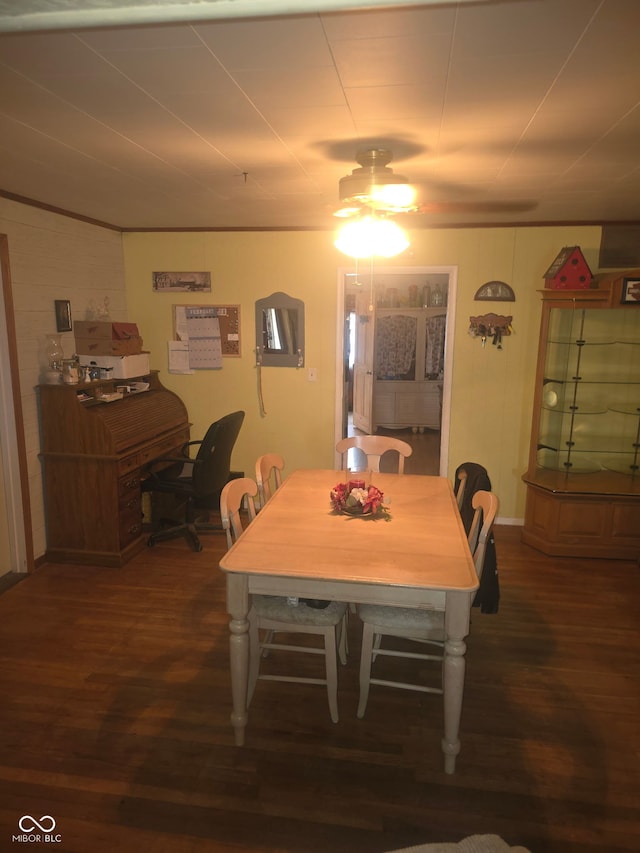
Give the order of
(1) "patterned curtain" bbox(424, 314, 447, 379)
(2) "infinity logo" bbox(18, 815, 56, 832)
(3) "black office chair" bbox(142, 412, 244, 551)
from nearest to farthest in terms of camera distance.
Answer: (2) "infinity logo" bbox(18, 815, 56, 832)
(3) "black office chair" bbox(142, 412, 244, 551)
(1) "patterned curtain" bbox(424, 314, 447, 379)

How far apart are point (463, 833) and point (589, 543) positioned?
2.54m

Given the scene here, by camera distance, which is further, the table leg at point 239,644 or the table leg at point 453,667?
the table leg at point 239,644

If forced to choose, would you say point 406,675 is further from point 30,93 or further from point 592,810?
point 30,93

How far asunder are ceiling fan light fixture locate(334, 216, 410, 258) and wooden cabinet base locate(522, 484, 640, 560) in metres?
2.31

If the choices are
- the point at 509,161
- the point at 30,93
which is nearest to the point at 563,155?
the point at 509,161

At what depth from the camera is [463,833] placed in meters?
1.78

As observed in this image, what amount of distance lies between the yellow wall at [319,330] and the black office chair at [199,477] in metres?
0.70

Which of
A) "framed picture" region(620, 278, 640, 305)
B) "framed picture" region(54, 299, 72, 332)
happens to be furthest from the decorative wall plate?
"framed picture" region(54, 299, 72, 332)

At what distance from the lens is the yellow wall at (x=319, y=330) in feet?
13.7

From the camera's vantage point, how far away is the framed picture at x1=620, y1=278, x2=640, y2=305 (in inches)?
145

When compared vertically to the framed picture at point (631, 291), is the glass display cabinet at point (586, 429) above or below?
below

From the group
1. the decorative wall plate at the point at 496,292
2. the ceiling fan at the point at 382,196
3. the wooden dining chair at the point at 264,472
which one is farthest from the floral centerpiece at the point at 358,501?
the decorative wall plate at the point at 496,292

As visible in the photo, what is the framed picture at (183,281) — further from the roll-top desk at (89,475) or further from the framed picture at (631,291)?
the framed picture at (631,291)

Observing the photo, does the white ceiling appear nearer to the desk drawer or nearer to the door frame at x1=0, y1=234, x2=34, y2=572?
the door frame at x1=0, y1=234, x2=34, y2=572
